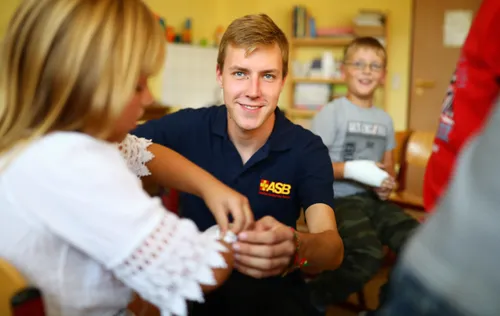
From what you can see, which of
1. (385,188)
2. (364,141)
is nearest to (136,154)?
(385,188)

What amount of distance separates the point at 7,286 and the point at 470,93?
836 millimetres

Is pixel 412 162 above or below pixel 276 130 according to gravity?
below

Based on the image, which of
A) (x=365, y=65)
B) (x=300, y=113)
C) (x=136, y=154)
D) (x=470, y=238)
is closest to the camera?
(x=470, y=238)

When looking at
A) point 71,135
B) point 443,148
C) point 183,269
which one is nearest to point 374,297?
point 443,148

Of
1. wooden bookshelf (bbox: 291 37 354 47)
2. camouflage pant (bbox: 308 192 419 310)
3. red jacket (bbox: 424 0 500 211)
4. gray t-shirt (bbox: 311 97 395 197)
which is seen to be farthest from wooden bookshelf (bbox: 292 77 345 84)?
red jacket (bbox: 424 0 500 211)

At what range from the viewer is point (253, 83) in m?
1.27

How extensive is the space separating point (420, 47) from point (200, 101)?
2496 millimetres

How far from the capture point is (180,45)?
14.8 feet

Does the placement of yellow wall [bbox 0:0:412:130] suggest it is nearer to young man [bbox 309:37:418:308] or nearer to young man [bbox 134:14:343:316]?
young man [bbox 309:37:418:308]

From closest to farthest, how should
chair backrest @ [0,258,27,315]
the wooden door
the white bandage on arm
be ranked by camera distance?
chair backrest @ [0,258,27,315] < the white bandage on arm < the wooden door

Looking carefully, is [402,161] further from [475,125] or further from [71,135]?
[71,135]

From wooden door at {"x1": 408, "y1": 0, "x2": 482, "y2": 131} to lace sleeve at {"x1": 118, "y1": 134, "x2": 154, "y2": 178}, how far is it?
4.20 metres

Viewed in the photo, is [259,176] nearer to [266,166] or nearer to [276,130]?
[266,166]

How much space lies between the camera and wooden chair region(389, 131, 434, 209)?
212 centimetres
